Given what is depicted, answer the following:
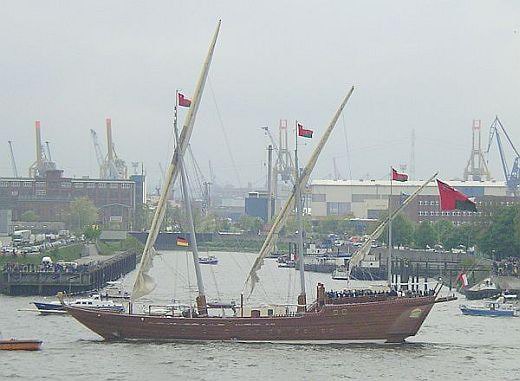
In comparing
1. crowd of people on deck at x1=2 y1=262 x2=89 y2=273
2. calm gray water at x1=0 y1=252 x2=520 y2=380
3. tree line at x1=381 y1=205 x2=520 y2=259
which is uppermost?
tree line at x1=381 y1=205 x2=520 y2=259

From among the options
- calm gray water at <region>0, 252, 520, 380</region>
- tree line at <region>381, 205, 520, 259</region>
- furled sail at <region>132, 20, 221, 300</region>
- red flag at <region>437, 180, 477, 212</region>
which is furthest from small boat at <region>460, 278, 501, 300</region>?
furled sail at <region>132, 20, 221, 300</region>

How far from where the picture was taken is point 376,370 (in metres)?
60.7

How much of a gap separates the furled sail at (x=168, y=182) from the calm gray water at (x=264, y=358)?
10.9ft

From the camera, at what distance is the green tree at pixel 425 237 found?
577 feet

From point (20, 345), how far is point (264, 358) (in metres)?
10.9

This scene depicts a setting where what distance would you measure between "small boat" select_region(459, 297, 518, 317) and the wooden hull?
841 inches

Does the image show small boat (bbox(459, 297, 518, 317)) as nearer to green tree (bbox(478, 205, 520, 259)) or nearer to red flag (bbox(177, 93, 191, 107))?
red flag (bbox(177, 93, 191, 107))

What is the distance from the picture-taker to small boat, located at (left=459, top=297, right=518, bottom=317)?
89.4 metres

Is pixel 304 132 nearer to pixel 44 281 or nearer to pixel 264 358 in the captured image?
pixel 264 358

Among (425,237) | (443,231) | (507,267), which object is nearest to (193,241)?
(507,267)

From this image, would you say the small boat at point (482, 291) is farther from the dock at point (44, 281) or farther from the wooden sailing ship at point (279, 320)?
the wooden sailing ship at point (279, 320)

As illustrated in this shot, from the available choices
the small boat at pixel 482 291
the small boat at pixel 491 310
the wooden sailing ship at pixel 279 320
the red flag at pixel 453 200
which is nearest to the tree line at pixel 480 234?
the small boat at pixel 482 291

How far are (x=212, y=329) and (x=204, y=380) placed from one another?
11380 millimetres

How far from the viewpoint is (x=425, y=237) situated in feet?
578
